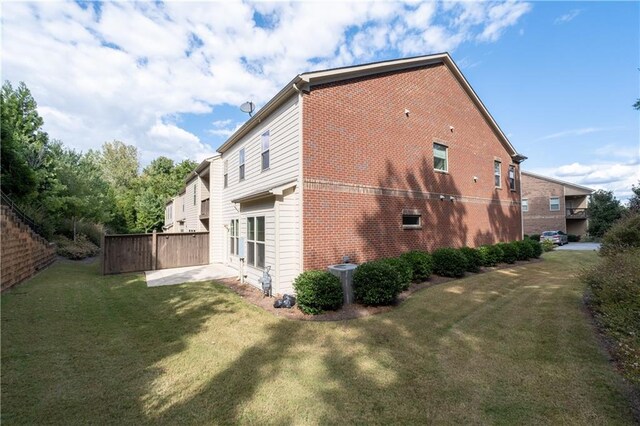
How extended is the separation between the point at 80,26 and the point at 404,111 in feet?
36.0

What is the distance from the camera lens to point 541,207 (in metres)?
37.5

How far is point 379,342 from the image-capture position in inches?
224

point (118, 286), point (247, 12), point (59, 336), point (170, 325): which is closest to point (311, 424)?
point (170, 325)

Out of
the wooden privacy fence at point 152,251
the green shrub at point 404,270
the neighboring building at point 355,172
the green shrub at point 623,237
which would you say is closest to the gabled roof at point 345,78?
the neighboring building at point 355,172

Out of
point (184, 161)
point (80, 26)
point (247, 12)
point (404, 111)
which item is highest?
point (184, 161)

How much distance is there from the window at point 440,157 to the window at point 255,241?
8255mm

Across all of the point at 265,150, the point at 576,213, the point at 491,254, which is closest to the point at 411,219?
the point at 491,254

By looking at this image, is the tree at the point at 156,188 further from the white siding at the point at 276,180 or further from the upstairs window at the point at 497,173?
the upstairs window at the point at 497,173

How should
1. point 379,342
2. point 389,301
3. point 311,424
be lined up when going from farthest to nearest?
1. point 389,301
2. point 379,342
3. point 311,424

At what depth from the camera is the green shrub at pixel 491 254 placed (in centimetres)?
1344

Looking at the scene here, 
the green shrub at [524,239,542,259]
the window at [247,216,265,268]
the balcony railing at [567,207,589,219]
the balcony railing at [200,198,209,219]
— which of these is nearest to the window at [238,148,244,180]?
the window at [247,216,265,268]

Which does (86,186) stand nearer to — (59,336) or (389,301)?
(59,336)

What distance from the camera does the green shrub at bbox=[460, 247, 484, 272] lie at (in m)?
12.2

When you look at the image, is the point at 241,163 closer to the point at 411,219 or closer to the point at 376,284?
the point at 411,219
